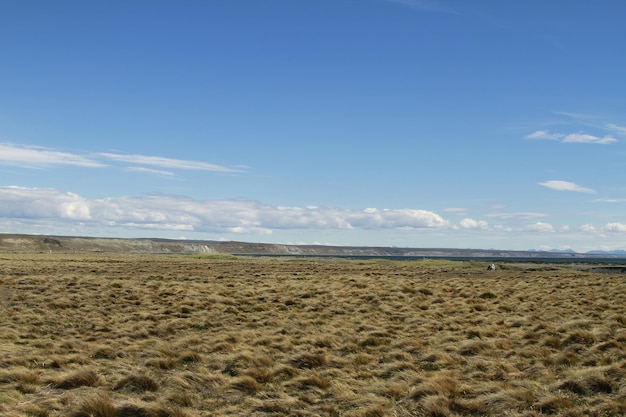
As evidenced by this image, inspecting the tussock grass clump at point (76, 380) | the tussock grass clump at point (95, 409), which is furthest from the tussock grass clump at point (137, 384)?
the tussock grass clump at point (95, 409)

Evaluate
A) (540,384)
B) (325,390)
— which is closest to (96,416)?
(325,390)

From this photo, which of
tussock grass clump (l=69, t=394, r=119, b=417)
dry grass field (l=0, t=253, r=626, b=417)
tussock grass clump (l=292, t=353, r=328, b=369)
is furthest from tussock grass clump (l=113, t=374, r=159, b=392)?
tussock grass clump (l=292, t=353, r=328, b=369)

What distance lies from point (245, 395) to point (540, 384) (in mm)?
5822

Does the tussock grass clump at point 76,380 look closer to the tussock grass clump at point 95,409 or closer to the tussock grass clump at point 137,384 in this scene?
the tussock grass clump at point 137,384

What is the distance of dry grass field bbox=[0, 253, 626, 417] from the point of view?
375 inches

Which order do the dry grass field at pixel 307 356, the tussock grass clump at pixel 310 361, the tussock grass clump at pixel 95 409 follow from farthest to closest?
the tussock grass clump at pixel 310 361 < the dry grass field at pixel 307 356 < the tussock grass clump at pixel 95 409

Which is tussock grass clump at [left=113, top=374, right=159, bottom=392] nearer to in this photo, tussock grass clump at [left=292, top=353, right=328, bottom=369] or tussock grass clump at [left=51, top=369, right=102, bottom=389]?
tussock grass clump at [left=51, top=369, right=102, bottom=389]

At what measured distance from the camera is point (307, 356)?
522 inches

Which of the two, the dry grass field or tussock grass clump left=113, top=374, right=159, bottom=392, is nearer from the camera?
the dry grass field

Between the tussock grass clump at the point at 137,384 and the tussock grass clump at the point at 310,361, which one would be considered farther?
the tussock grass clump at the point at 310,361

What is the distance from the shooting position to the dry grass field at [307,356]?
31.2ft

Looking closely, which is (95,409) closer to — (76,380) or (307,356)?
(76,380)

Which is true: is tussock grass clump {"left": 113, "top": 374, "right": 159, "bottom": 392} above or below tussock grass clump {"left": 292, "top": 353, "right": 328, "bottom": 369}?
below

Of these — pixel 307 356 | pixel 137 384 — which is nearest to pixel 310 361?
pixel 307 356
